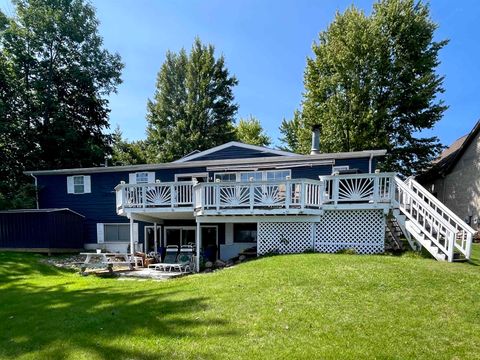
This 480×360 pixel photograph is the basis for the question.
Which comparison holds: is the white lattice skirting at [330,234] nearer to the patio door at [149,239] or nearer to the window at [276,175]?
the window at [276,175]

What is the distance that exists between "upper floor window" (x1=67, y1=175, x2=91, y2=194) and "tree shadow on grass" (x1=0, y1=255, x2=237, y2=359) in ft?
35.8

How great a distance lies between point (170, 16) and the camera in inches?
509

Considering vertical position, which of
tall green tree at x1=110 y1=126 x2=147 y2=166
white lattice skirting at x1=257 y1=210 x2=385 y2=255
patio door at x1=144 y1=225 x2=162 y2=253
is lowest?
patio door at x1=144 y1=225 x2=162 y2=253

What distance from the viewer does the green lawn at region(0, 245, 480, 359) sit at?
391 centimetres

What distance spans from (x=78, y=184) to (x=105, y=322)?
15010mm

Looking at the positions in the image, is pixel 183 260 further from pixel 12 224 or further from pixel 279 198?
pixel 12 224

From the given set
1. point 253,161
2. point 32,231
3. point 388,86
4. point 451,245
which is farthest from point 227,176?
point 388,86

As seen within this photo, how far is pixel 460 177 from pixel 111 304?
2256 cm

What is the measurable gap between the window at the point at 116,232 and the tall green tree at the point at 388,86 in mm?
15110

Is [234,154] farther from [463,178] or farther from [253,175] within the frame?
[463,178]

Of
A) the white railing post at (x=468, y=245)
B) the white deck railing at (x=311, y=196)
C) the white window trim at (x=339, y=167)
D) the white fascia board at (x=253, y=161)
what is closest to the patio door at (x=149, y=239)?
the white fascia board at (x=253, y=161)

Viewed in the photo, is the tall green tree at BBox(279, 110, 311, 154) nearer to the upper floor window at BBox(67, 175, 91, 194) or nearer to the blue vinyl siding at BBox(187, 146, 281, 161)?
the blue vinyl siding at BBox(187, 146, 281, 161)

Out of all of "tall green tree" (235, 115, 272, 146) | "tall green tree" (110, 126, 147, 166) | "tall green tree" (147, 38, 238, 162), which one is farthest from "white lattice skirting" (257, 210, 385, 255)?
"tall green tree" (235, 115, 272, 146)

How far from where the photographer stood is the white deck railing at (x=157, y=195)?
489 inches
